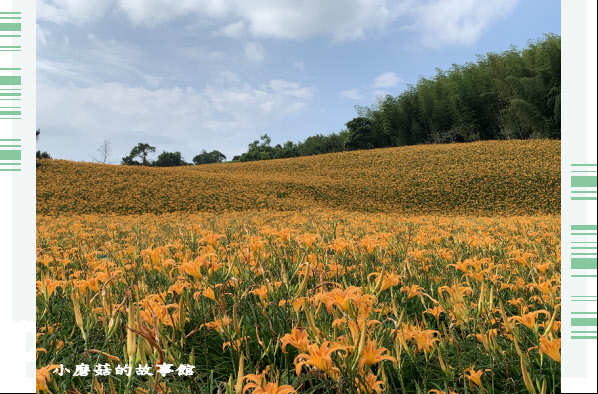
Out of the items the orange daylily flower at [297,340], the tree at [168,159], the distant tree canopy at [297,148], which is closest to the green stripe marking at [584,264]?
the orange daylily flower at [297,340]

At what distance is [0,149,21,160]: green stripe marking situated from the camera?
32.9 inches

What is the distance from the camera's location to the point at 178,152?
50500mm

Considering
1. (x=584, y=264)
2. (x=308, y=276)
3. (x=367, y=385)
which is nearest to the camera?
(x=584, y=264)

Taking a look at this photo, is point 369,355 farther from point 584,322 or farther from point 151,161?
point 151,161

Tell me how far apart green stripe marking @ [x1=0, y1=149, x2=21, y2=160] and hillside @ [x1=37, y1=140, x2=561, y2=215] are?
12.4m

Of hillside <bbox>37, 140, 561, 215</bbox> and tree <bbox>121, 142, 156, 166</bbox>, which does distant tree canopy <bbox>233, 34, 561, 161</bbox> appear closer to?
hillside <bbox>37, 140, 561, 215</bbox>

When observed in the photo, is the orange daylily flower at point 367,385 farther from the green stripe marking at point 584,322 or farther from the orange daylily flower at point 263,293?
the orange daylily flower at point 263,293

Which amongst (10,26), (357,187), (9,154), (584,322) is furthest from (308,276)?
(357,187)

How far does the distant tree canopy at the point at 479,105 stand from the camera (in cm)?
2305

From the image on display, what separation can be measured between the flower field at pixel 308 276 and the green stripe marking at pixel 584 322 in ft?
0.52

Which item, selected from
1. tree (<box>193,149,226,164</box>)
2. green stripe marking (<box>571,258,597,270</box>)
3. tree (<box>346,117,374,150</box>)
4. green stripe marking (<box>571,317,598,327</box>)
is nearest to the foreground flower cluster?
green stripe marking (<box>571,317,598,327</box>)

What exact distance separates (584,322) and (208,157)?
67.6 meters

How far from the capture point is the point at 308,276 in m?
1.42

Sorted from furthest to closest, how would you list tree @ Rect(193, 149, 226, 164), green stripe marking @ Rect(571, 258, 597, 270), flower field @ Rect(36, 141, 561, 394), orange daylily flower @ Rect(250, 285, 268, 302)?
tree @ Rect(193, 149, 226, 164) < orange daylily flower @ Rect(250, 285, 268, 302) < flower field @ Rect(36, 141, 561, 394) < green stripe marking @ Rect(571, 258, 597, 270)
